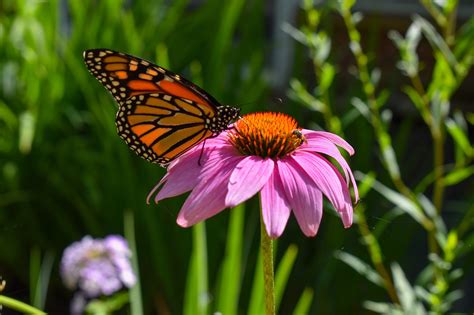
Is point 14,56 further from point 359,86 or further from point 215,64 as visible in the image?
point 359,86

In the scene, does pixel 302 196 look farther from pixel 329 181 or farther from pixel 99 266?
pixel 99 266

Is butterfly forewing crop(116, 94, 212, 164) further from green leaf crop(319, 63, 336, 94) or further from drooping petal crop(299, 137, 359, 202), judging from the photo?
green leaf crop(319, 63, 336, 94)

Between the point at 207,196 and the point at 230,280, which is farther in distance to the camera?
the point at 230,280

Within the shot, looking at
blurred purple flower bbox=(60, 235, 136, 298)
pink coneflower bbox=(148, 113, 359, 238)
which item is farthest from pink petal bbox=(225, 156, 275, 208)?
blurred purple flower bbox=(60, 235, 136, 298)

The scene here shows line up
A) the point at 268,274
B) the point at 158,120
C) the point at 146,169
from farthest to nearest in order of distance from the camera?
the point at 146,169
the point at 158,120
the point at 268,274

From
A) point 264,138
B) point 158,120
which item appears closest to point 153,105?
point 158,120

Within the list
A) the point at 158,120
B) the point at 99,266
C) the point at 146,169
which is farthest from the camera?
the point at 146,169

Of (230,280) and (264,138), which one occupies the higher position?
(264,138)

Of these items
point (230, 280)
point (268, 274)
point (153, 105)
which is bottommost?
point (230, 280)
